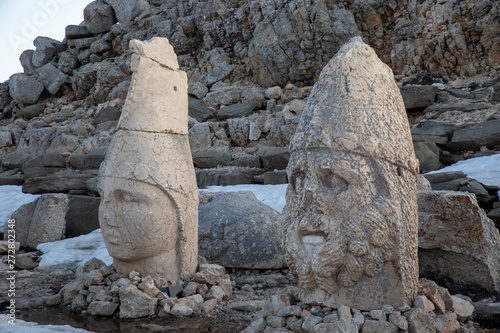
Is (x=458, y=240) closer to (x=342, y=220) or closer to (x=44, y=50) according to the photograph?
(x=342, y=220)

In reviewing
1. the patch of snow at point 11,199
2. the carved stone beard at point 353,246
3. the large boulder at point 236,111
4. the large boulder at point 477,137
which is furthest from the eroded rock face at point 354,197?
the large boulder at point 236,111

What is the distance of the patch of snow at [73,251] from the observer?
20.3 ft

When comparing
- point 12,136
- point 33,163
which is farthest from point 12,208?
point 12,136

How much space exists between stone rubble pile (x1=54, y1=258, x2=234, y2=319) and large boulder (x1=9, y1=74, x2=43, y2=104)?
20.6 m

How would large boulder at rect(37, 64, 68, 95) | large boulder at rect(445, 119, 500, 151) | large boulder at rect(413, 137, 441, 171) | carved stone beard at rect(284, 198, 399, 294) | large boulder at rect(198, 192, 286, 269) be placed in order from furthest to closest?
large boulder at rect(37, 64, 68, 95) < large boulder at rect(445, 119, 500, 151) < large boulder at rect(413, 137, 441, 171) < large boulder at rect(198, 192, 286, 269) < carved stone beard at rect(284, 198, 399, 294)

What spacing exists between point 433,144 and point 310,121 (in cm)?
721

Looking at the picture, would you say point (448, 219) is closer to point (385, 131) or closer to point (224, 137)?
point (385, 131)

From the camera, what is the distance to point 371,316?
8.71ft

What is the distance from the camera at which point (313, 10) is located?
17500 millimetres

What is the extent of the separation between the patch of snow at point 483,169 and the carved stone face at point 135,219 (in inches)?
199

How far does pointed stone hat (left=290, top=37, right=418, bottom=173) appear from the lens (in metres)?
2.84

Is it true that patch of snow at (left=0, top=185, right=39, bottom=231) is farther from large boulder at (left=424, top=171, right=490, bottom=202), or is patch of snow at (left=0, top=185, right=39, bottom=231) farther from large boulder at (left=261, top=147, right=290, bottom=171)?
large boulder at (left=424, top=171, right=490, bottom=202)

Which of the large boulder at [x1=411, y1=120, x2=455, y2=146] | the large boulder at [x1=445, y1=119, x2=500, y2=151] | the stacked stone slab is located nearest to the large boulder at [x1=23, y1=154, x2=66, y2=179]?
the stacked stone slab

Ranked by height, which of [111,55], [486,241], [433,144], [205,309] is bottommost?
[205,309]
